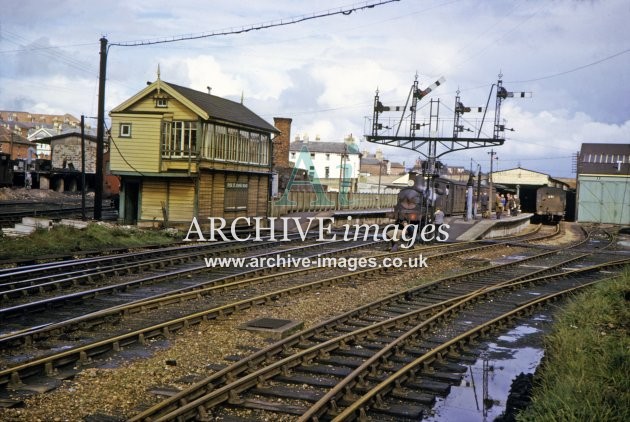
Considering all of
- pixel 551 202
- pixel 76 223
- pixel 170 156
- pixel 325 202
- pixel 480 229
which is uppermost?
pixel 170 156

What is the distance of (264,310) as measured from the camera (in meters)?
11.8

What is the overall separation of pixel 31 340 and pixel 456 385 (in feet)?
20.1

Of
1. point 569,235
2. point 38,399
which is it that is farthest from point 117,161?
point 569,235

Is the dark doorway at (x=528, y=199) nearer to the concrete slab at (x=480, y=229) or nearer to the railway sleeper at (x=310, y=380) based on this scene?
the concrete slab at (x=480, y=229)

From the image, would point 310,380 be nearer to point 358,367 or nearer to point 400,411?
point 358,367

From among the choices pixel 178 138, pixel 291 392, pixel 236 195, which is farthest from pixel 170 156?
pixel 291 392

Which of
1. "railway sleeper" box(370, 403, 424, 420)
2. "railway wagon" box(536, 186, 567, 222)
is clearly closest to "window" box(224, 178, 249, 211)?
"railway sleeper" box(370, 403, 424, 420)

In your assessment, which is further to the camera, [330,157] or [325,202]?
[330,157]

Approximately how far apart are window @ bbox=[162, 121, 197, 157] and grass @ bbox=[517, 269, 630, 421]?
1766cm

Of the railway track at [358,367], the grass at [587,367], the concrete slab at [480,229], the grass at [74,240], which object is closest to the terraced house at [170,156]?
the grass at [74,240]

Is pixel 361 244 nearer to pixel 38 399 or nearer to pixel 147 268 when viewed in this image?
pixel 147 268

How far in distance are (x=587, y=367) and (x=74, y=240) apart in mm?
17041

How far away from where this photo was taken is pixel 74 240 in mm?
20203

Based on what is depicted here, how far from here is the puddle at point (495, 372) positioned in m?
7.08
